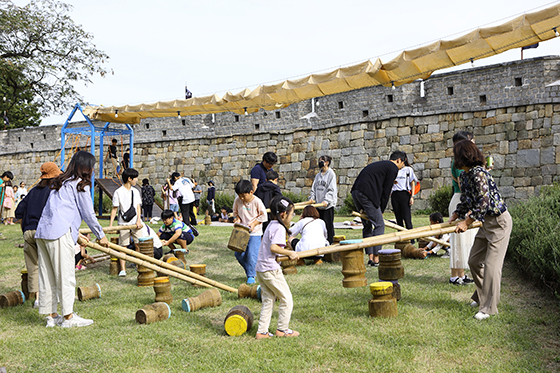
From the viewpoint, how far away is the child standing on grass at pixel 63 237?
4.28m

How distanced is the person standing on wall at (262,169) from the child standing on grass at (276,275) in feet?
9.02

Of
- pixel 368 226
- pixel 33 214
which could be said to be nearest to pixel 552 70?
pixel 368 226

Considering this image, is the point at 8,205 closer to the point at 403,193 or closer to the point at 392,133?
the point at 403,193

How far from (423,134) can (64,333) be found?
1497 centimetres

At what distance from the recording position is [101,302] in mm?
5215

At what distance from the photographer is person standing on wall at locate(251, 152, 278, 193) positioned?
6664mm

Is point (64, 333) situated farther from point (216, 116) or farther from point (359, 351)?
point (216, 116)

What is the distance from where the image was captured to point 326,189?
732 cm

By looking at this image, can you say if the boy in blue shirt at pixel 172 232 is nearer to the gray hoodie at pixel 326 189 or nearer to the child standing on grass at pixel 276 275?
the gray hoodie at pixel 326 189

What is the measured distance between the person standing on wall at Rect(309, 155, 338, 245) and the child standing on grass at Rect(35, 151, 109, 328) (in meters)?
3.77

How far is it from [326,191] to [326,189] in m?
0.03

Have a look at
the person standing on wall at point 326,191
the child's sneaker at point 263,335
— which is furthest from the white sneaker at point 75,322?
the person standing on wall at point 326,191

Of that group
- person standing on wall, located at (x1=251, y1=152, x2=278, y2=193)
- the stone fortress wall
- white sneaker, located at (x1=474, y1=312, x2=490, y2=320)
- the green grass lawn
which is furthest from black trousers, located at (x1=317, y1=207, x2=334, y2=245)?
the stone fortress wall

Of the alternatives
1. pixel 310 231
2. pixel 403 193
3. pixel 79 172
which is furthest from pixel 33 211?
pixel 403 193
